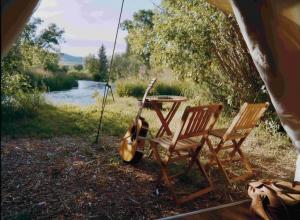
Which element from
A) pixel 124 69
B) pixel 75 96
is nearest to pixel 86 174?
pixel 75 96

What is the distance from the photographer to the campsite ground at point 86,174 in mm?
3434

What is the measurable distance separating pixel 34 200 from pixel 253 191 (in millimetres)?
2188

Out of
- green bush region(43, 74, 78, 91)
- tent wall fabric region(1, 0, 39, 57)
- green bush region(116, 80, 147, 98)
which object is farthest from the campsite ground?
green bush region(116, 80, 147, 98)

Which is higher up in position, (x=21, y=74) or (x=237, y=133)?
(x=21, y=74)

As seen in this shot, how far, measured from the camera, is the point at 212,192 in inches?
158

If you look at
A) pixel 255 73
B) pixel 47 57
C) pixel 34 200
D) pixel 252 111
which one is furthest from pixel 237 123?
pixel 47 57

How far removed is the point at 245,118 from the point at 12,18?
318 centimetres

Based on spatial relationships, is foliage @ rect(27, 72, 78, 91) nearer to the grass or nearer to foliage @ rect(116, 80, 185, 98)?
foliage @ rect(116, 80, 185, 98)

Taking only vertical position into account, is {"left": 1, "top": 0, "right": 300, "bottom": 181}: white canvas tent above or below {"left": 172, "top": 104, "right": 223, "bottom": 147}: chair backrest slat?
above

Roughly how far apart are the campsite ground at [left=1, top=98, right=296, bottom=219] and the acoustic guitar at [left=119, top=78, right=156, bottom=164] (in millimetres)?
134

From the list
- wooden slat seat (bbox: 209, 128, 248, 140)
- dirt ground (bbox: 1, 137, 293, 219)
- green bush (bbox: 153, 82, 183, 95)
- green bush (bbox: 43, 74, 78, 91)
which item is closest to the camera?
dirt ground (bbox: 1, 137, 293, 219)

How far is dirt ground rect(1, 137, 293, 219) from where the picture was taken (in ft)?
11.1

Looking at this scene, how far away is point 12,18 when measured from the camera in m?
1.98

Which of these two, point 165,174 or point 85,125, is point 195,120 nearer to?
point 165,174
